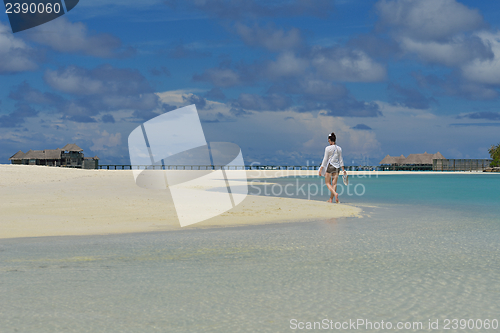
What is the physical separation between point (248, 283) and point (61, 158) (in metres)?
109

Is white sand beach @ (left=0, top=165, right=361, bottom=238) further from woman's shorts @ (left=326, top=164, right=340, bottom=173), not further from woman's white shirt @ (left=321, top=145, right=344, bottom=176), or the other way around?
woman's white shirt @ (left=321, top=145, right=344, bottom=176)

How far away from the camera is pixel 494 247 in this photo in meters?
7.71

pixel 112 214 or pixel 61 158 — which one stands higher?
pixel 61 158

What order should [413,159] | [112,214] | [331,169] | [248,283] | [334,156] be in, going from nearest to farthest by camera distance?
[248,283] → [112,214] → [334,156] → [331,169] → [413,159]

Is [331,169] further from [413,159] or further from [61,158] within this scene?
[413,159]

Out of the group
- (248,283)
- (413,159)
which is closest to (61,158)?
(413,159)

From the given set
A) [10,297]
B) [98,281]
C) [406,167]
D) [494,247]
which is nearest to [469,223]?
[494,247]

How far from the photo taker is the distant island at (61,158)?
104125mm

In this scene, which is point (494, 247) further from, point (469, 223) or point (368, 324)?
point (368, 324)

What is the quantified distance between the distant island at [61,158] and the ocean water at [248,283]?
3926 inches

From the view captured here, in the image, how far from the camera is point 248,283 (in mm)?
5238

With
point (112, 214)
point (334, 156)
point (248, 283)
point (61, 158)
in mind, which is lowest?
point (248, 283)

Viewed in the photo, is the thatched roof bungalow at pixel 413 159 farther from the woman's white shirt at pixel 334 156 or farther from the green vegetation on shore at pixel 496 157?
the woman's white shirt at pixel 334 156

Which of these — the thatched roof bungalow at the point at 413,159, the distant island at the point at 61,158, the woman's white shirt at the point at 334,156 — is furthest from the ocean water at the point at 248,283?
the thatched roof bungalow at the point at 413,159
